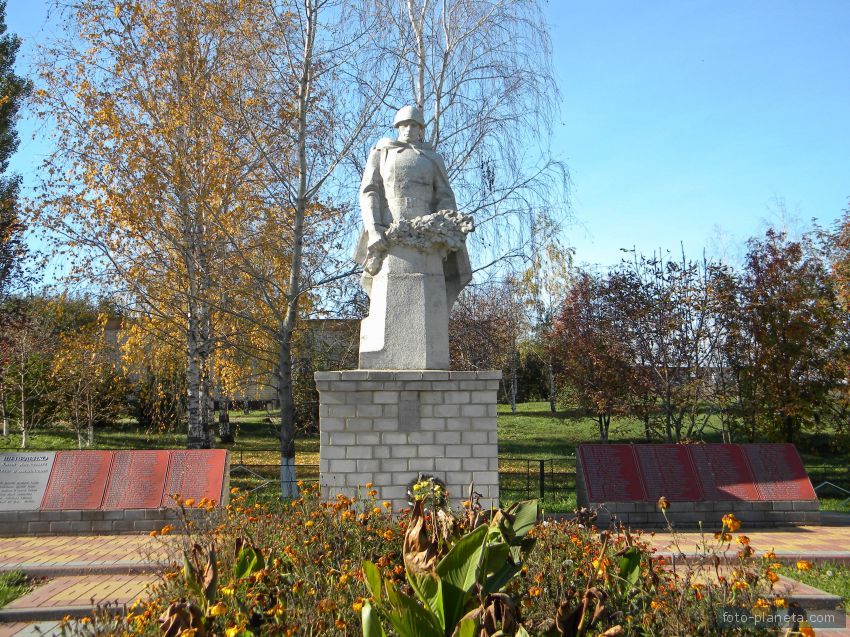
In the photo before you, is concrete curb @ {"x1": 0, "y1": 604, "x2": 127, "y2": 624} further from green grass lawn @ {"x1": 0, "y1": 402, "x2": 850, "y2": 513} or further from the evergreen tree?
the evergreen tree

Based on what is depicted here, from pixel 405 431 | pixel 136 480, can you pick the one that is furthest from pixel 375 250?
pixel 136 480

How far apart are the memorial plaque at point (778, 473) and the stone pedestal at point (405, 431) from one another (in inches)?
165

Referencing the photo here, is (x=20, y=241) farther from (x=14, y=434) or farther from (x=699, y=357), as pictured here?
(x=699, y=357)

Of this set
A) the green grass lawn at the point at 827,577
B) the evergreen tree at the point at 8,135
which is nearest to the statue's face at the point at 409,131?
the green grass lawn at the point at 827,577

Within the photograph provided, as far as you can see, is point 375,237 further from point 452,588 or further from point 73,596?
point 452,588

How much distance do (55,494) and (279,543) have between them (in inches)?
222

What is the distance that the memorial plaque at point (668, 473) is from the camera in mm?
9117

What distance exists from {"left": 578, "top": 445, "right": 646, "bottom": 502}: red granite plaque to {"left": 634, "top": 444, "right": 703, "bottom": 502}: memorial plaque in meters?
0.12

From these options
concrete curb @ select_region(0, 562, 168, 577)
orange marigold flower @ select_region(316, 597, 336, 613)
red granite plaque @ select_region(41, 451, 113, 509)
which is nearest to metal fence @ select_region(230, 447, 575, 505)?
red granite plaque @ select_region(41, 451, 113, 509)

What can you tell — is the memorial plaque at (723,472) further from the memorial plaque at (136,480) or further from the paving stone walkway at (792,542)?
the memorial plaque at (136,480)

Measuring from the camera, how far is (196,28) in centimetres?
1313

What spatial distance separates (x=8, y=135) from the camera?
54.8 ft

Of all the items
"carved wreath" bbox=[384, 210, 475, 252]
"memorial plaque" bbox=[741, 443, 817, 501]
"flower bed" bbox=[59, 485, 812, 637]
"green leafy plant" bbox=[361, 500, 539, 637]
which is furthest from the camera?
"memorial plaque" bbox=[741, 443, 817, 501]

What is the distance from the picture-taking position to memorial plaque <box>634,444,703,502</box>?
29.9 feet
